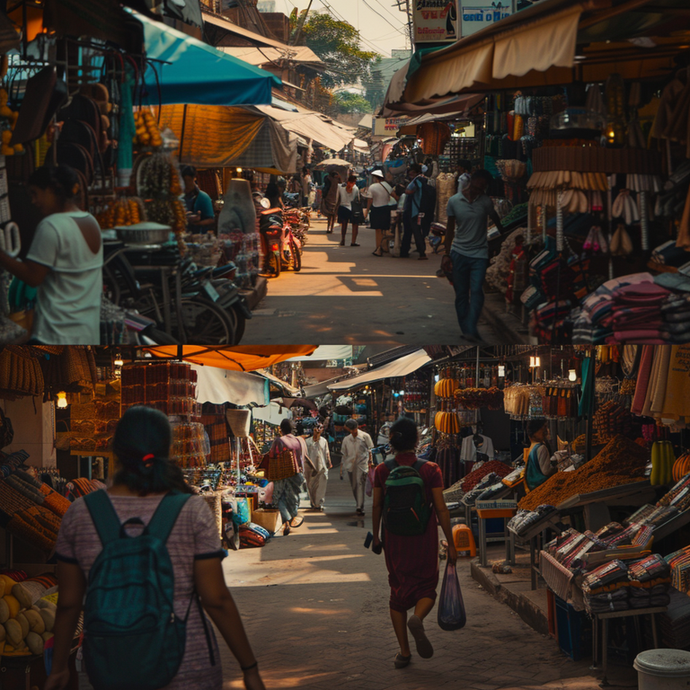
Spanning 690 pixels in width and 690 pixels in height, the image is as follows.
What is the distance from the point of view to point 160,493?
2887mm

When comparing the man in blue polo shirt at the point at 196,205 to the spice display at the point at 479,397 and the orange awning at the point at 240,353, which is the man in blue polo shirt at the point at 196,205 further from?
the spice display at the point at 479,397

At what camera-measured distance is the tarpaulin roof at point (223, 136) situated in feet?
18.0

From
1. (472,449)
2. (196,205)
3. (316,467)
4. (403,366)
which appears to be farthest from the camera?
(316,467)

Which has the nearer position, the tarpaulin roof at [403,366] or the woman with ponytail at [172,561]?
the woman with ponytail at [172,561]

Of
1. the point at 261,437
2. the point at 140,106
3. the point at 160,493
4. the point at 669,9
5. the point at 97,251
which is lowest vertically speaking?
the point at 261,437

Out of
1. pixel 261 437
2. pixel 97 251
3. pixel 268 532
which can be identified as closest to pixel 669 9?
pixel 97 251

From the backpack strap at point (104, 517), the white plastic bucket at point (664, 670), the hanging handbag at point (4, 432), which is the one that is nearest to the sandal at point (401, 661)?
the white plastic bucket at point (664, 670)

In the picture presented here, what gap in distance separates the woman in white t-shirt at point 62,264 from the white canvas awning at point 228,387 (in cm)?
453

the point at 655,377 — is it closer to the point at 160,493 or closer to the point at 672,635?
the point at 672,635

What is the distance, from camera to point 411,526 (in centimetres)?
490

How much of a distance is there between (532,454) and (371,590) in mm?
2032

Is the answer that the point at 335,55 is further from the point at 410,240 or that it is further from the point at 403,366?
the point at 410,240

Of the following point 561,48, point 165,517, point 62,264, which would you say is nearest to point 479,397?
point 62,264

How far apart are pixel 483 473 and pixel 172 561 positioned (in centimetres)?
730
